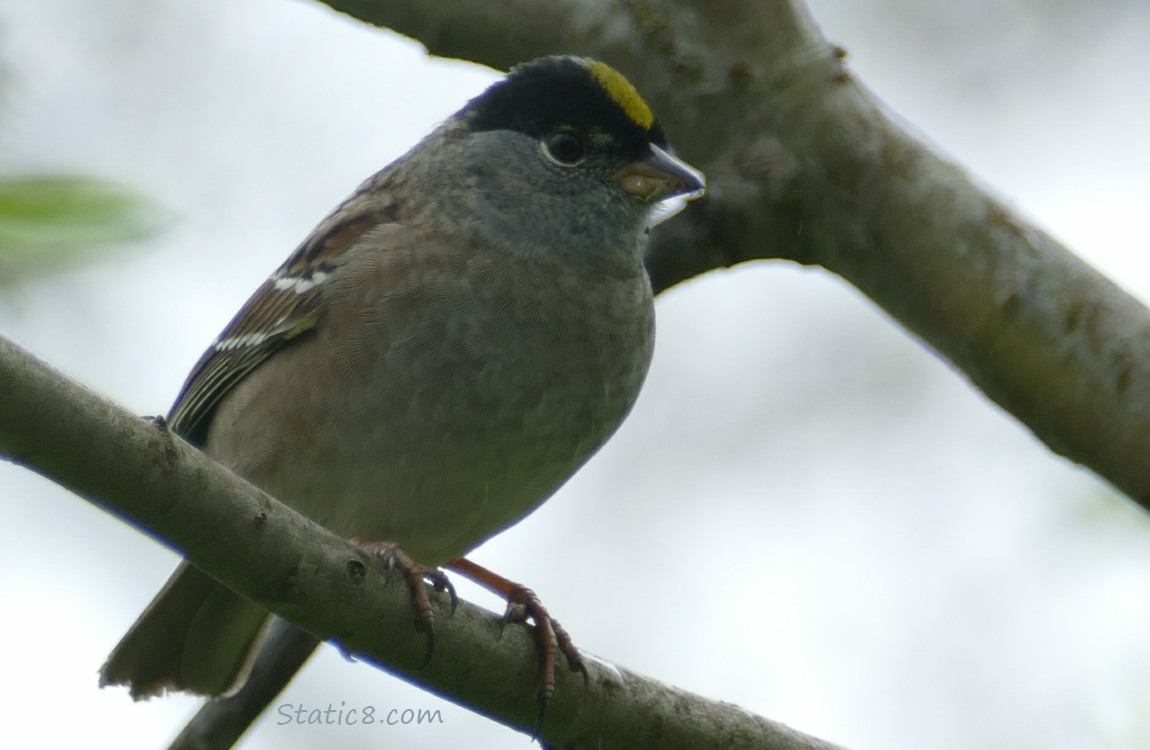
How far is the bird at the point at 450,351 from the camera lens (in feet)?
12.3

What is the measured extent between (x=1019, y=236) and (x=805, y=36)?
2.77 ft

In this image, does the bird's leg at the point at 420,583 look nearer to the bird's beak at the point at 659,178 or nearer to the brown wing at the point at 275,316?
the brown wing at the point at 275,316

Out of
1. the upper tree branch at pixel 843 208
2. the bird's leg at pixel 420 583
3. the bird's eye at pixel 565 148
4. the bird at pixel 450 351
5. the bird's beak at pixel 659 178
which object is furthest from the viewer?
the bird's eye at pixel 565 148

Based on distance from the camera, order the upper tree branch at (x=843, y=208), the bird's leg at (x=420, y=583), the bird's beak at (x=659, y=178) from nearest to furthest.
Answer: the bird's leg at (x=420, y=583) → the upper tree branch at (x=843, y=208) → the bird's beak at (x=659, y=178)

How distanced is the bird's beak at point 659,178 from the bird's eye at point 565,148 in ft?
0.54

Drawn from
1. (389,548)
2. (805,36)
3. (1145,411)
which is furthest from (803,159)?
(389,548)

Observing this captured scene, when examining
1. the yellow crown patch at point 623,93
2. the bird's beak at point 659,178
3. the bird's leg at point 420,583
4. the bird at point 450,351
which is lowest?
the bird's leg at point 420,583

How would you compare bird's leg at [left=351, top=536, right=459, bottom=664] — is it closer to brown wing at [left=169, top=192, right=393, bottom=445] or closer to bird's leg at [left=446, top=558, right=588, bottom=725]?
bird's leg at [left=446, top=558, right=588, bottom=725]

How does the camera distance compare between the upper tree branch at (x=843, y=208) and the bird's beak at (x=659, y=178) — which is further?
the bird's beak at (x=659, y=178)

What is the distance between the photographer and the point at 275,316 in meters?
4.25

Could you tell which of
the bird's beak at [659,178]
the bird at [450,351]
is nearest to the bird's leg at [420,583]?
the bird at [450,351]

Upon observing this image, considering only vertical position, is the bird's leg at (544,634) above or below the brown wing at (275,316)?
below

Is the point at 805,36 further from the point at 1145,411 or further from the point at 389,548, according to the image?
the point at 389,548

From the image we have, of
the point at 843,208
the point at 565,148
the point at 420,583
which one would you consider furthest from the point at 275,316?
the point at 843,208
